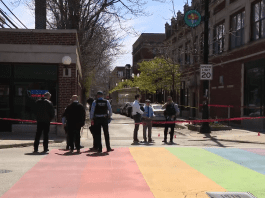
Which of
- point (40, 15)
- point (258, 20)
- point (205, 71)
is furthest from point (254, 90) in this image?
point (40, 15)

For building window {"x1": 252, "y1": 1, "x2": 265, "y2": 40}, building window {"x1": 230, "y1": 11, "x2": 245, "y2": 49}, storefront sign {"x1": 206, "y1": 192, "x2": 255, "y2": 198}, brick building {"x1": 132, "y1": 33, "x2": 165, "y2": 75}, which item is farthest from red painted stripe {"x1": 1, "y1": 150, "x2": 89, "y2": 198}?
brick building {"x1": 132, "y1": 33, "x2": 165, "y2": 75}

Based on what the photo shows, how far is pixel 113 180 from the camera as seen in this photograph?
7086 millimetres

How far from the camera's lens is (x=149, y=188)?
21.2 feet

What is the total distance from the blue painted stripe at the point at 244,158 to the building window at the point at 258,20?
1151 centimetres

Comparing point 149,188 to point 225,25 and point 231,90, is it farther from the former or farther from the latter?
point 225,25

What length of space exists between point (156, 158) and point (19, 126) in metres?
8.65

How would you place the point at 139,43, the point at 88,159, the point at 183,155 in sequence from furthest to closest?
the point at 139,43 < the point at 183,155 < the point at 88,159

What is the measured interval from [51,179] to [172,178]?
7.90ft

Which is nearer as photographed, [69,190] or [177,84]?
[69,190]

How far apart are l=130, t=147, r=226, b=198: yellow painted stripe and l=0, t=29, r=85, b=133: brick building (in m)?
7.09

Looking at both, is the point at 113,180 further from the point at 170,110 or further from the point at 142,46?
the point at 142,46

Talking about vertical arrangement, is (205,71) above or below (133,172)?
above

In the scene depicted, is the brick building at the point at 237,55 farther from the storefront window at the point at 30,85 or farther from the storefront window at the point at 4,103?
the storefront window at the point at 4,103

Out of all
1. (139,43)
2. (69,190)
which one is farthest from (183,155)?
(139,43)
